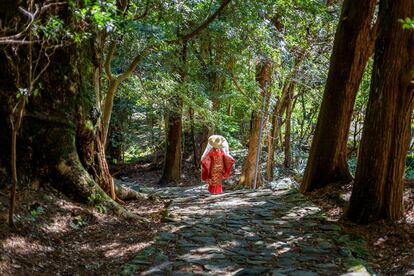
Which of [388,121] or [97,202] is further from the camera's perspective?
[97,202]

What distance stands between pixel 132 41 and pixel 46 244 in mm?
6363

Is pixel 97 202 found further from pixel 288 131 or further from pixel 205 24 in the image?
pixel 288 131

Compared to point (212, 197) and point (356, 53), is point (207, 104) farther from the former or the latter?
point (356, 53)

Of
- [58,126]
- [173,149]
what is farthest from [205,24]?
[173,149]

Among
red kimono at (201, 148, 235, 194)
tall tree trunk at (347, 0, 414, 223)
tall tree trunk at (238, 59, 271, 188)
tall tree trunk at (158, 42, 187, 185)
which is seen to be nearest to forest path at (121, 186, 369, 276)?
tall tree trunk at (347, 0, 414, 223)

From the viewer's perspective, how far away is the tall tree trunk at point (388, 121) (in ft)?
23.3

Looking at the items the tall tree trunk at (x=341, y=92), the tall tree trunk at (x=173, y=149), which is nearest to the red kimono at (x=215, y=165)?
the tall tree trunk at (x=341, y=92)

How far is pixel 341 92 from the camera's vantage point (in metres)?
9.73

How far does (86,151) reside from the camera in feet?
25.1

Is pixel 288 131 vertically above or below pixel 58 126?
above

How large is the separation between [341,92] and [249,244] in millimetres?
4798

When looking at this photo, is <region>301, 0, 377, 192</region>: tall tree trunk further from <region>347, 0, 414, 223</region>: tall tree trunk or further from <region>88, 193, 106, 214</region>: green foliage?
<region>88, 193, 106, 214</region>: green foliage

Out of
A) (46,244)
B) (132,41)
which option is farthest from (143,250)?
(132,41)

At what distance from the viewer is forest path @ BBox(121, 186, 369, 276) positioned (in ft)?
17.2
